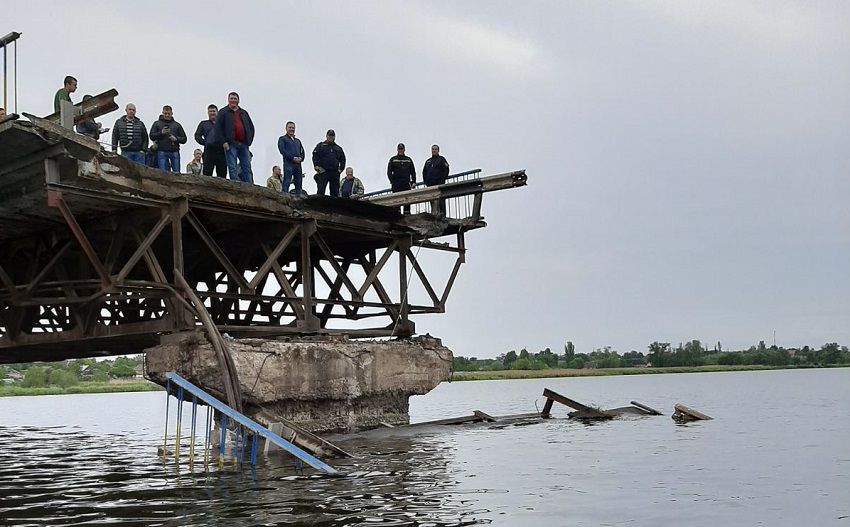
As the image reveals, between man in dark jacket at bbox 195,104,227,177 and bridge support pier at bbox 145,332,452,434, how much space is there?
401 centimetres

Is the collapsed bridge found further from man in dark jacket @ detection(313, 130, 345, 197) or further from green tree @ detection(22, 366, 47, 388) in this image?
green tree @ detection(22, 366, 47, 388)

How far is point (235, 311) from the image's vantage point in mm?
23719

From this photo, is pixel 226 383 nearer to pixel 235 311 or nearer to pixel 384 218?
pixel 384 218

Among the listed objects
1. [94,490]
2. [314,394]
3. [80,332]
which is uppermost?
[80,332]

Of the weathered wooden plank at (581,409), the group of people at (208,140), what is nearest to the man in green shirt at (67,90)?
the group of people at (208,140)

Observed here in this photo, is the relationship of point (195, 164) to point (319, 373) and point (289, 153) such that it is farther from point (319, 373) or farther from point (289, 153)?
point (319, 373)

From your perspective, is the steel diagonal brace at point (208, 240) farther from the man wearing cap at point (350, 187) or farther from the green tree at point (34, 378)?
the green tree at point (34, 378)

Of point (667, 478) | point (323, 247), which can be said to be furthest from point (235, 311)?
point (667, 478)

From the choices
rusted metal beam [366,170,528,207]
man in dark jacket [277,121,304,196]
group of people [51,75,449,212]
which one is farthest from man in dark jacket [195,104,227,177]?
rusted metal beam [366,170,528,207]

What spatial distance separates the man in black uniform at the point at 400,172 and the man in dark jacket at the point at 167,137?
5.64m

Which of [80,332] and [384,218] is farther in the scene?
[384,218]

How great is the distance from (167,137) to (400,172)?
20.2 feet

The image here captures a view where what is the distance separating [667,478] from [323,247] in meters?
9.47

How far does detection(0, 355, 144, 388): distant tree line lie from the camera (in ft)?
314
